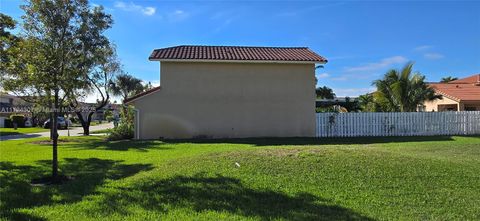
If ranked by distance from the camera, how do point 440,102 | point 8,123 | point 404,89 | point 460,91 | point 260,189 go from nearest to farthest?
point 260,189 < point 404,89 < point 460,91 < point 440,102 < point 8,123

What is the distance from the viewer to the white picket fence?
2186cm

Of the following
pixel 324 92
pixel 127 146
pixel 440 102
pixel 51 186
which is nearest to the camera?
pixel 51 186

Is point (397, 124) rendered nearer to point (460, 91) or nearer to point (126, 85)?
point (460, 91)

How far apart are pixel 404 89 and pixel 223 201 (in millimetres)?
21977

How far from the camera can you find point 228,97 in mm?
20969

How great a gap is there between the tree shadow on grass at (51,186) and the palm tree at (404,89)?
773 inches

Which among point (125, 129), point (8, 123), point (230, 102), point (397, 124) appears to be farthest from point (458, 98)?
point (8, 123)

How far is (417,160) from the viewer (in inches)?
369

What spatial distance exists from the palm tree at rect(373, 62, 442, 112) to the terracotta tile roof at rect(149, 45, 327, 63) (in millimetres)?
6156

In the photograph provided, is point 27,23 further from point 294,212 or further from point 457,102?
point 457,102

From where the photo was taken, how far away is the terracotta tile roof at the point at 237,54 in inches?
811

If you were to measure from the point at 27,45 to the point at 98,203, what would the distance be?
4111 mm

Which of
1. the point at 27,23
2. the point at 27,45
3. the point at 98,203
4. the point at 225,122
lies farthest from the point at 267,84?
the point at 98,203

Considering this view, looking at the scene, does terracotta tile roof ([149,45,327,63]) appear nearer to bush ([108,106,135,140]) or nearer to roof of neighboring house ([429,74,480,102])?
bush ([108,106,135,140])
